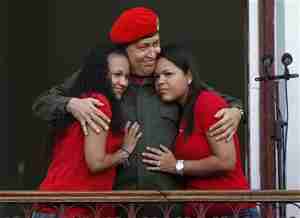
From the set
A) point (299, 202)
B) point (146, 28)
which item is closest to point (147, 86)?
point (146, 28)

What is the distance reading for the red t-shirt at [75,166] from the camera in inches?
213

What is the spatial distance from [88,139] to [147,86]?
21.2 inches

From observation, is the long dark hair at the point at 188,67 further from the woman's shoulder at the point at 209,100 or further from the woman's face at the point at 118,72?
the woman's face at the point at 118,72

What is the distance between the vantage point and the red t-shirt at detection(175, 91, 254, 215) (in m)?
5.41

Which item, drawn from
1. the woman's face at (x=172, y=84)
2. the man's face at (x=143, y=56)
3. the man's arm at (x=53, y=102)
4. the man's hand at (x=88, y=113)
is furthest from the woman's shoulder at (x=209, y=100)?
the man's arm at (x=53, y=102)

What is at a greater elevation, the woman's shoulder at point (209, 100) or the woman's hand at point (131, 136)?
the woman's shoulder at point (209, 100)

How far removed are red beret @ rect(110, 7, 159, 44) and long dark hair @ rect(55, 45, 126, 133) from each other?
87 millimetres

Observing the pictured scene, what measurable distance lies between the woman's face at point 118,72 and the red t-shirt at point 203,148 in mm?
470

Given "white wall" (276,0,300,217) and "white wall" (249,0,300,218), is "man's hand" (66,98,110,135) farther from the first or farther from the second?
"white wall" (276,0,300,217)

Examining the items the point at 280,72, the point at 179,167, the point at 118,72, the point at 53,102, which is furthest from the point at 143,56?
the point at 280,72

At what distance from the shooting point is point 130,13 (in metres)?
5.55

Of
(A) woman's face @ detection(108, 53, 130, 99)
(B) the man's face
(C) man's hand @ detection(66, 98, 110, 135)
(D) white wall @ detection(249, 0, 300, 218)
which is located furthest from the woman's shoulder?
(C) man's hand @ detection(66, 98, 110, 135)

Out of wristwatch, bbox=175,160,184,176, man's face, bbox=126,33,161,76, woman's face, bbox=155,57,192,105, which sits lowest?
wristwatch, bbox=175,160,184,176

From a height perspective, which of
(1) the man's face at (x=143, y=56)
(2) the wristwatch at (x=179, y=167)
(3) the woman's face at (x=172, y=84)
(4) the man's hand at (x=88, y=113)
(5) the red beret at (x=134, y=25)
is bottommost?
(2) the wristwatch at (x=179, y=167)
